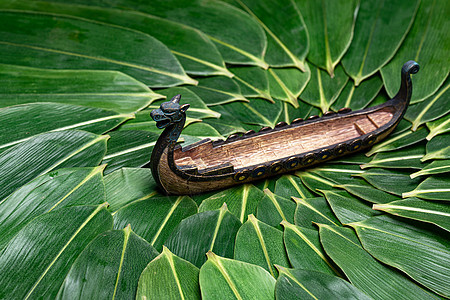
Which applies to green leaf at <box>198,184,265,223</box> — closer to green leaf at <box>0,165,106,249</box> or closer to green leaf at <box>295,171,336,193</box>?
green leaf at <box>295,171,336,193</box>

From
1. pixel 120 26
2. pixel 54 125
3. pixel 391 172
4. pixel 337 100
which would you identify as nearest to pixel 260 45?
pixel 337 100

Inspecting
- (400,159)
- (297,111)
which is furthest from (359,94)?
(400,159)

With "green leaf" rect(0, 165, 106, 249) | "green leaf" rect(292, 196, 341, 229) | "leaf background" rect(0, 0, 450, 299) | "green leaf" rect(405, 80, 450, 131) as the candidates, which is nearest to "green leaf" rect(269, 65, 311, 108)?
"leaf background" rect(0, 0, 450, 299)

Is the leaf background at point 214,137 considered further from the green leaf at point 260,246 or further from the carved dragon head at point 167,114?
the carved dragon head at point 167,114

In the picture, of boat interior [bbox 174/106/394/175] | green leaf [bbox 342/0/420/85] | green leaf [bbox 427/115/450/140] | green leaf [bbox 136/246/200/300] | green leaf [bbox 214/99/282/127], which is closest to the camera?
green leaf [bbox 136/246/200/300]

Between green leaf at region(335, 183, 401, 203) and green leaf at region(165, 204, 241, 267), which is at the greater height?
green leaf at region(335, 183, 401, 203)

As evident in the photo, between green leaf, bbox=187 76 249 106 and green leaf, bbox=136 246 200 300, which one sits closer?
green leaf, bbox=136 246 200 300

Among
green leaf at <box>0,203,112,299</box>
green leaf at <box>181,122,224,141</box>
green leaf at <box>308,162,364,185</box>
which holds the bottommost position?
green leaf at <box>0,203,112,299</box>
